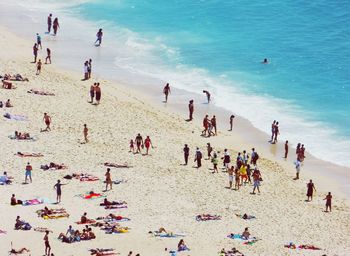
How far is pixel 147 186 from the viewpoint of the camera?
32969 mm

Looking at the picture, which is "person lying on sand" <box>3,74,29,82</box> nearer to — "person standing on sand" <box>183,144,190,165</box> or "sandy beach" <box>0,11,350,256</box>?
"sandy beach" <box>0,11,350,256</box>

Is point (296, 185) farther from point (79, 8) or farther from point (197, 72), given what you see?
point (79, 8)

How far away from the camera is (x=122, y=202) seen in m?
31.0

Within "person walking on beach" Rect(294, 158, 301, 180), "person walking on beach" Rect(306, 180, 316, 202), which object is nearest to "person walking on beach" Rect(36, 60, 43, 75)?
"person walking on beach" Rect(294, 158, 301, 180)

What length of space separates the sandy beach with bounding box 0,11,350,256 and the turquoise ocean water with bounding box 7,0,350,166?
4.23 meters

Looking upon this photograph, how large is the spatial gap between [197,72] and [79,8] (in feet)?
63.7

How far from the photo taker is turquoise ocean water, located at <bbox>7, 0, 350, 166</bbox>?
148 feet

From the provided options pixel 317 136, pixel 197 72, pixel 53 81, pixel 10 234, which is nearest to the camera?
pixel 10 234

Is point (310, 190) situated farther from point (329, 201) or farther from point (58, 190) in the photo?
point (58, 190)

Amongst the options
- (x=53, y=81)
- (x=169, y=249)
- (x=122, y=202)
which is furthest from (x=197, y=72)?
(x=169, y=249)

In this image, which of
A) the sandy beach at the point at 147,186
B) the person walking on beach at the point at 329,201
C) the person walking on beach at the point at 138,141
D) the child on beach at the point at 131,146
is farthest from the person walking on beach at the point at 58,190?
the person walking on beach at the point at 329,201

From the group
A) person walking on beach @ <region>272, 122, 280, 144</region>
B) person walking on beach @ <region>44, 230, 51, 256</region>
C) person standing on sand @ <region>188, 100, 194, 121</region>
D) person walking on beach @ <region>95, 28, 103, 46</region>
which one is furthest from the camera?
person walking on beach @ <region>95, 28, 103, 46</region>

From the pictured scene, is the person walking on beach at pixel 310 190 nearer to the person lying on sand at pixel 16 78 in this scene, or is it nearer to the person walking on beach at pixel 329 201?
the person walking on beach at pixel 329 201

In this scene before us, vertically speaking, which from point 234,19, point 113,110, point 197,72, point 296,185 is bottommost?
point 296,185
